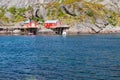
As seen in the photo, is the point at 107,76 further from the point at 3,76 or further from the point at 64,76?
the point at 3,76

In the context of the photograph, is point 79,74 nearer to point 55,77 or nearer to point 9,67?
point 55,77

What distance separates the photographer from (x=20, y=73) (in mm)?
51094

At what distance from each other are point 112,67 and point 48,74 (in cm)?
1178

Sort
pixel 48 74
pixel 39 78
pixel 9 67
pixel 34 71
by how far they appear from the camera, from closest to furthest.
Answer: pixel 39 78
pixel 48 74
pixel 34 71
pixel 9 67

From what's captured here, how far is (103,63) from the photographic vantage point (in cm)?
6091

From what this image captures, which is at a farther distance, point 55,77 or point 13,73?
point 13,73

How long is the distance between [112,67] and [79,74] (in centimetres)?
862

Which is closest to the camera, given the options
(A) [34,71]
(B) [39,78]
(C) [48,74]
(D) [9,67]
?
(B) [39,78]

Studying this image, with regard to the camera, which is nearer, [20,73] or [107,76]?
[107,76]

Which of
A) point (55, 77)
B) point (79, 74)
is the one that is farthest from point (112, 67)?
point (55, 77)

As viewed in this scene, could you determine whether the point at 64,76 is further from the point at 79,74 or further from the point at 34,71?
the point at 34,71

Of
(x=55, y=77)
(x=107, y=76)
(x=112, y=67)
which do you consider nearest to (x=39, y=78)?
(x=55, y=77)

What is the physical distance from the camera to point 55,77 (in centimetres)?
4712

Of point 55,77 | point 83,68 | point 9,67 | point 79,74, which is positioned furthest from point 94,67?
point 9,67
